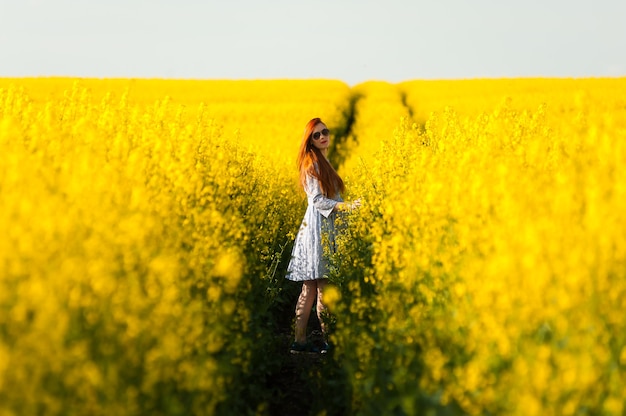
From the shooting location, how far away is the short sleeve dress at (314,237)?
23.3 feet

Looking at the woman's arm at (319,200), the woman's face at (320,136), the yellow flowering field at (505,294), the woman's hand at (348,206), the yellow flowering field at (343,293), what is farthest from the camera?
the woman's face at (320,136)

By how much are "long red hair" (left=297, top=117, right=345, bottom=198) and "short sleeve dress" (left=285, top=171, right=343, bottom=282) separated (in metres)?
0.05

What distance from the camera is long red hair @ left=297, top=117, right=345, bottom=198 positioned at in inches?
280

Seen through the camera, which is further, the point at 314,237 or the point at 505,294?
the point at 314,237

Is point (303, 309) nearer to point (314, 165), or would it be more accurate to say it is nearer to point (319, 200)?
point (319, 200)

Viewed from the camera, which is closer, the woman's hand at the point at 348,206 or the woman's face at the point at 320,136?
the woman's hand at the point at 348,206

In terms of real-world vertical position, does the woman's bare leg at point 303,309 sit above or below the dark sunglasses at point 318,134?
below

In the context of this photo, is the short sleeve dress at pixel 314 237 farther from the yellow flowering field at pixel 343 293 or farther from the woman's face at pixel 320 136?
the woman's face at pixel 320 136

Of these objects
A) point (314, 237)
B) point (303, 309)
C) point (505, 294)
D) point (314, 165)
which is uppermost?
point (314, 165)

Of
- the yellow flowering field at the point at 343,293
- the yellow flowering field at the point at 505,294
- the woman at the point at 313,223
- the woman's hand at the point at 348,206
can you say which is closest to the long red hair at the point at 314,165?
the woman at the point at 313,223

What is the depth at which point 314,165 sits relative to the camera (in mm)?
7094

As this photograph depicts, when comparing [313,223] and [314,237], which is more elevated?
[313,223]

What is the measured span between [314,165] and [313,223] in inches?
21.9

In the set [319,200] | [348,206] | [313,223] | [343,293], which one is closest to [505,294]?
[348,206]
